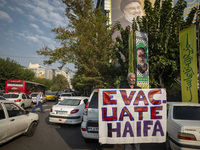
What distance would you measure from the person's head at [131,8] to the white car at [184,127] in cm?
2336

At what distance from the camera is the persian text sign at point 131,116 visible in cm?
A: 305

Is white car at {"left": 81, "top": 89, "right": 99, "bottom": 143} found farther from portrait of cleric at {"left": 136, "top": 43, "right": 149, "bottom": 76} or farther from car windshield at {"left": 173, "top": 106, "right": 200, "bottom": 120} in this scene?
portrait of cleric at {"left": 136, "top": 43, "right": 149, "bottom": 76}

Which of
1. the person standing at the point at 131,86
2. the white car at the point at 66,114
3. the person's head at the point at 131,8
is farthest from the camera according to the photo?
the person's head at the point at 131,8

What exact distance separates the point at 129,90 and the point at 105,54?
8.50m

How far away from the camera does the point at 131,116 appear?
311 cm

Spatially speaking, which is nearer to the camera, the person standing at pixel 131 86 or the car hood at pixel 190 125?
the person standing at pixel 131 86

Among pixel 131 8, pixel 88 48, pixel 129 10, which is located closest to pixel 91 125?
pixel 88 48

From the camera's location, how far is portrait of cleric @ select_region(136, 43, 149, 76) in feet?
26.1

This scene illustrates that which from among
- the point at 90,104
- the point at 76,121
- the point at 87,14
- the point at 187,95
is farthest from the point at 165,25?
the point at 87,14

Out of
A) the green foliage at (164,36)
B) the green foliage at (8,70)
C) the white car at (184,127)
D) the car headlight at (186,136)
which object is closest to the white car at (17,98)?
the green foliage at (164,36)

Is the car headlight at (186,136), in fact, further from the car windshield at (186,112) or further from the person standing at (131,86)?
the person standing at (131,86)

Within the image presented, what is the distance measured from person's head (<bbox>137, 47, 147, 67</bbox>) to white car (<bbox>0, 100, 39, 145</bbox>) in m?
6.05

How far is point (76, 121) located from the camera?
702cm

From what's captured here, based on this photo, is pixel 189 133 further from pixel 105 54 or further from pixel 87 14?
pixel 87 14
